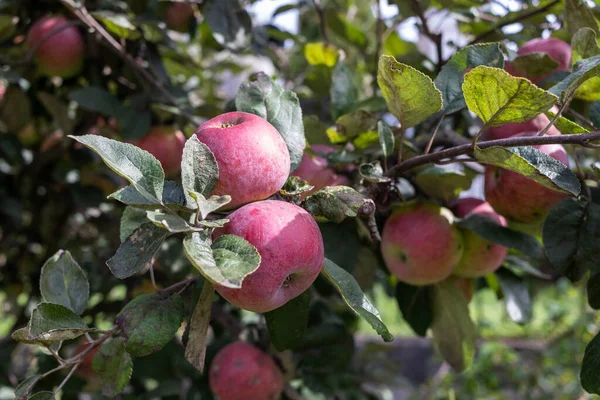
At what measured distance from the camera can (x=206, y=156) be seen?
568 millimetres

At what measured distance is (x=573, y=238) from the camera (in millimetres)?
780

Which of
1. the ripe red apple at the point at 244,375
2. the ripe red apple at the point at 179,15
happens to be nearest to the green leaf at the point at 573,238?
the ripe red apple at the point at 244,375

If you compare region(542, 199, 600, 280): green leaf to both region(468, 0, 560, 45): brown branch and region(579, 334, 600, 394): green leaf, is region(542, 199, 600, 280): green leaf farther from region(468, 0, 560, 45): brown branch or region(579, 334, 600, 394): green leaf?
region(468, 0, 560, 45): brown branch

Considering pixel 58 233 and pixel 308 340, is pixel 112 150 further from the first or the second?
pixel 58 233

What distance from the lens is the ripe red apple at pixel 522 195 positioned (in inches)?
32.8

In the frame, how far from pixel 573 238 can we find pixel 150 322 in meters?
0.57

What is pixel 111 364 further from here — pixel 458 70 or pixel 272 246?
pixel 458 70

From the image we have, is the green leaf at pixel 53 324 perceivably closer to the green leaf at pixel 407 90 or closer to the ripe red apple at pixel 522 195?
the green leaf at pixel 407 90

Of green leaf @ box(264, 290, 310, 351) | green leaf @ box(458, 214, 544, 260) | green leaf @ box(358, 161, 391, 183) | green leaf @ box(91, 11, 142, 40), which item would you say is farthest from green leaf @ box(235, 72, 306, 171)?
green leaf @ box(91, 11, 142, 40)

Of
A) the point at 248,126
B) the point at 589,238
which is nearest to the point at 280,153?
the point at 248,126

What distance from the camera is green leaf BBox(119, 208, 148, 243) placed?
68 centimetres

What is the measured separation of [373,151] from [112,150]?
45 cm

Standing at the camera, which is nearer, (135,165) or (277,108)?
(135,165)

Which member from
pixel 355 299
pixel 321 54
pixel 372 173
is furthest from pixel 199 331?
pixel 321 54
